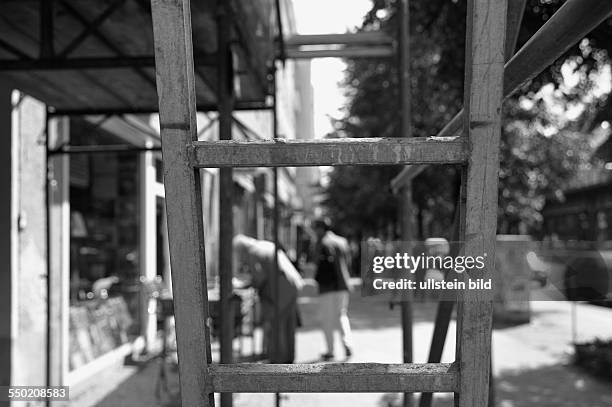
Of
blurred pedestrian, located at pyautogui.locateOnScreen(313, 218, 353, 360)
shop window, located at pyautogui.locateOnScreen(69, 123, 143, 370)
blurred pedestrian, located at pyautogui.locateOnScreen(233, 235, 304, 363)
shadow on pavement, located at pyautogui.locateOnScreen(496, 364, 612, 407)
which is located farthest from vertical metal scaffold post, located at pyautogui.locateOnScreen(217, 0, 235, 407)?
blurred pedestrian, located at pyautogui.locateOnScreen(313, 218, 353, 360)

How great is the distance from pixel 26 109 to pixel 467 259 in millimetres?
5069

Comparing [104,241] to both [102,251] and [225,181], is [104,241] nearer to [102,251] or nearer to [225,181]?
[102,251]

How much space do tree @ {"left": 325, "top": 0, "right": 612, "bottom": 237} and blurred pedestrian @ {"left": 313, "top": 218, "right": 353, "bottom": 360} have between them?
56.8 inches

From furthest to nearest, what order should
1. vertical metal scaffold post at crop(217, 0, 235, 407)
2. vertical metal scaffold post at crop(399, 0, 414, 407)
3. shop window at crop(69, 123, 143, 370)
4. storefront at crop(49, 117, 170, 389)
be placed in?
shop window at crop(69, 123, 143, 370)
storefront at crop(49, 117, 170, 389)
vertical metal scaffold post at crop(399, 0, 414, 407)
vertical metal scaffold post at crop(217, 0, 235, 407)

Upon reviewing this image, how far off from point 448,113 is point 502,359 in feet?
11.3

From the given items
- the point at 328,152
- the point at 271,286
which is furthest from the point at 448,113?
the point at 328,152

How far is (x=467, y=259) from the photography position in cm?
133

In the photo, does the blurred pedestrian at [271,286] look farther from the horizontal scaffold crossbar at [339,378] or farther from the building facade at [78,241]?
the horizontal scaffold crossbar at [339,378]

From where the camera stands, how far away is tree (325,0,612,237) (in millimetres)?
5977

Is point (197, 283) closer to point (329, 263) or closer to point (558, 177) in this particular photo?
point (329, 263)

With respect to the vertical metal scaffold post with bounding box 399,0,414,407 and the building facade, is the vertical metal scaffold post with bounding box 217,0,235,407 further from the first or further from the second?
the building facade

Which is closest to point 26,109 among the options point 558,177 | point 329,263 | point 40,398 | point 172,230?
point 40,398

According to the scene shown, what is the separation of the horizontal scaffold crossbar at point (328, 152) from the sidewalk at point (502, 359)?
153 centimetres
